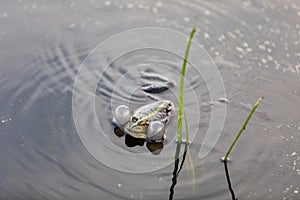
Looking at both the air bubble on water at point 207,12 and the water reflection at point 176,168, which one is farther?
the air bubble on water at point 207,12

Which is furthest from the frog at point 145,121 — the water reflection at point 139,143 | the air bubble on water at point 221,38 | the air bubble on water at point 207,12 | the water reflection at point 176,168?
the air bubble on water at point 207,12

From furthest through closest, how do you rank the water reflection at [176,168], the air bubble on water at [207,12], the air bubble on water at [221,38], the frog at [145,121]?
the air bubble on water at [207,12], the air bubble on water at [221,38], the frog at [145,121], the water reflection at [176,168]

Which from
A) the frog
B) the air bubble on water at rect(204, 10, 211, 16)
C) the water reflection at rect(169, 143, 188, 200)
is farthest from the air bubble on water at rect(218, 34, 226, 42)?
the water reflection at rect(169, 143, 188, 200)

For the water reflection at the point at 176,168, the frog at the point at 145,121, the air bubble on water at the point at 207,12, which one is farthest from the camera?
the air bubble on water at the point at 207,12

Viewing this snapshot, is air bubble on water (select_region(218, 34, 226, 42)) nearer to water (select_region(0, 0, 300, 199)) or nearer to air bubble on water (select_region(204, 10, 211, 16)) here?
water (select_region(0, 0, 300, 199))

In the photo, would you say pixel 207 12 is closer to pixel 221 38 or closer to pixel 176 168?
pixel 221 38

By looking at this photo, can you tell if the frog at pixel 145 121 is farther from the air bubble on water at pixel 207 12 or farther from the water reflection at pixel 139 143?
the air bubble on water at pixel 207 12

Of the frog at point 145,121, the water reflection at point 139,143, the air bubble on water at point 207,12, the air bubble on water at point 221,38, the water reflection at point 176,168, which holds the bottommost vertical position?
the water reflection at point 176,168

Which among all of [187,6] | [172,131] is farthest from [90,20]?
[172,131]
